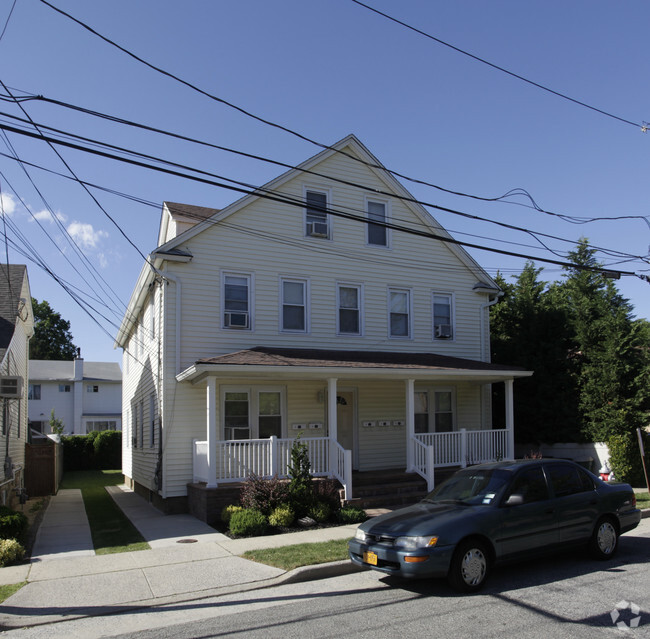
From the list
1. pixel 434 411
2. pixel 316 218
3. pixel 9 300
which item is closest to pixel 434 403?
pixel 434 411

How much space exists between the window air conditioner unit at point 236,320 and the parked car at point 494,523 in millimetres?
7969

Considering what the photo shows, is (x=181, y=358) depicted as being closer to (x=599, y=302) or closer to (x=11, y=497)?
(x=11, y=497)

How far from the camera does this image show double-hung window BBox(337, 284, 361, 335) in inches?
684

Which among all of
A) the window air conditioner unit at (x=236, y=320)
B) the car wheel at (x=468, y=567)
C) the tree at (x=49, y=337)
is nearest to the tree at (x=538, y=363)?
the window air conditioner unit at (x=236, y=320)

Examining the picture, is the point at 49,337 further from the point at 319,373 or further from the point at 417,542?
the point at 417,542

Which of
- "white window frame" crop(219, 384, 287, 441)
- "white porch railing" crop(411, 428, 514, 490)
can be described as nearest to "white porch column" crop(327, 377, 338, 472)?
"white window frame" crop(219, 384, 287, 441)

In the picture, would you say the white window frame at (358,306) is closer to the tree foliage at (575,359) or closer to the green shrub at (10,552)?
the tree foliage at (575,359)

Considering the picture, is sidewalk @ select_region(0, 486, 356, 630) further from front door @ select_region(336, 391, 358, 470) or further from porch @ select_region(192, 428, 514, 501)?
front door @ select_region(336, 391, 358, 470)

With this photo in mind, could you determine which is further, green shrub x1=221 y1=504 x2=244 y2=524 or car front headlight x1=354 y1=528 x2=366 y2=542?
green shrub x1=221 y1=504 x2=244 y2=524

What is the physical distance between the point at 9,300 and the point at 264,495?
28.1 ft

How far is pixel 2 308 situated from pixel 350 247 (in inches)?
356

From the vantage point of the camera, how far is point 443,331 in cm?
1870

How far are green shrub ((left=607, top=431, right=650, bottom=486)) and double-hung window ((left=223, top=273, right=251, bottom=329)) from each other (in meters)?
10.3

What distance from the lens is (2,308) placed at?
15148 millimetres
